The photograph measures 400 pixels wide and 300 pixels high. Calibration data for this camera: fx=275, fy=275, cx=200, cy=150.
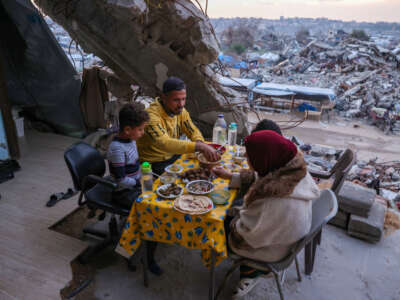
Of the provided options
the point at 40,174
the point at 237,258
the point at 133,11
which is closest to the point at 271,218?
the point at 237,258

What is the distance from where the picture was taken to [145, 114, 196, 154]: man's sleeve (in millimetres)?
2789

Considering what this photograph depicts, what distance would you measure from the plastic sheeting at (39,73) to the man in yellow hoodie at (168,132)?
12.2 feet

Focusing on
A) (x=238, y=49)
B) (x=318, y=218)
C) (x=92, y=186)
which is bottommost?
(x=92, y=186)

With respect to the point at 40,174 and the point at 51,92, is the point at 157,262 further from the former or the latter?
the point at 51,92

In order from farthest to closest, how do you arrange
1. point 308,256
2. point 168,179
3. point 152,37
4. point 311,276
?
point 152,37
point 311,276
point 308,256
point 168,179

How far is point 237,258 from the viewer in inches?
84.4

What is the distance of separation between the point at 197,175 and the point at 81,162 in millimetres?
1287

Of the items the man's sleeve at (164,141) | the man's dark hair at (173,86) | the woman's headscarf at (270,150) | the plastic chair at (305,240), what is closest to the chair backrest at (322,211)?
the plastic chair at (305,240)

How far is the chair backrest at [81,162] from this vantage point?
2752mm

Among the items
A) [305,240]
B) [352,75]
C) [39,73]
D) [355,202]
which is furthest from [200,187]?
[352,75]

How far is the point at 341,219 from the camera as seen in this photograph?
11.5 feet

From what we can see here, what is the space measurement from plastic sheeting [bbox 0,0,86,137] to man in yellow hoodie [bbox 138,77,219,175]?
3.73 m

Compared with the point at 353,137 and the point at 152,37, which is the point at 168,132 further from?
the point at 353,137

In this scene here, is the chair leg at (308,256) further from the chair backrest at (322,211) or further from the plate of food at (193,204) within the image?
the plate of food at (193,204)
